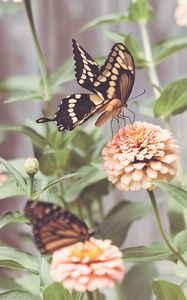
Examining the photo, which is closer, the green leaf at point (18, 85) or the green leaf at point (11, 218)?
the green leaf at point (11, 218)

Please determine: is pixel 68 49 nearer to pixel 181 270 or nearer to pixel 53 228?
pixel 181 270

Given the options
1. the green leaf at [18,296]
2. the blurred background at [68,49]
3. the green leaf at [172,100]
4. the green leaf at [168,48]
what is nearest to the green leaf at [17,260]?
the green leaf at [18,296]

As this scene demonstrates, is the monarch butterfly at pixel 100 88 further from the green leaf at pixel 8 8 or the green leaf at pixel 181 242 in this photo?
the green leaf at pixel 8 8

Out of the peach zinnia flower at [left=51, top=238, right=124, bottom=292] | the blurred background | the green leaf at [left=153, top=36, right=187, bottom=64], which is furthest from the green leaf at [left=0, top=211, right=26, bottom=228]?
the blurred background

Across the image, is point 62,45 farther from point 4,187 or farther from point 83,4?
point 4,187

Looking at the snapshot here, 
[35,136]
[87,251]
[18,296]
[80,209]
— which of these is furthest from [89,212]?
[87,251]

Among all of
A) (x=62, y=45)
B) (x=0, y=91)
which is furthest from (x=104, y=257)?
Result: (x=62, y=45)
